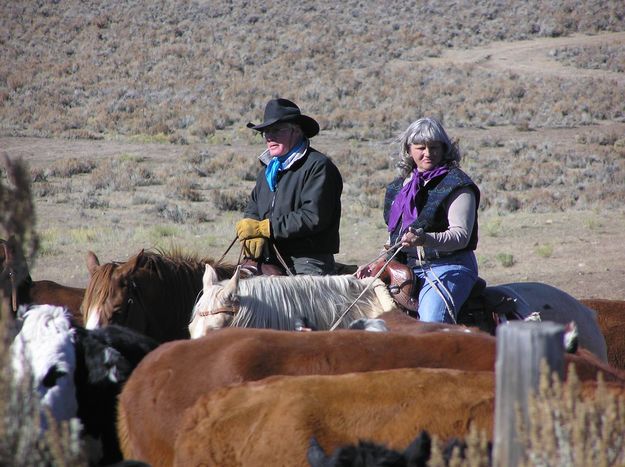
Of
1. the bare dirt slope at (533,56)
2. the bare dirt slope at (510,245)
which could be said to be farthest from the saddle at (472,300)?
the bare dirt slope at (533,56)

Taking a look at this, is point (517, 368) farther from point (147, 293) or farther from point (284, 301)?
point (147, 293)

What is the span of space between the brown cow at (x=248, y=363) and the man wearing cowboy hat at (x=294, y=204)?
198 centimetres

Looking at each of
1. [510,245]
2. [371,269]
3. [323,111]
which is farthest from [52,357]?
[323,111]

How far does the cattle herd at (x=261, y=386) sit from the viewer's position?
3432 mm

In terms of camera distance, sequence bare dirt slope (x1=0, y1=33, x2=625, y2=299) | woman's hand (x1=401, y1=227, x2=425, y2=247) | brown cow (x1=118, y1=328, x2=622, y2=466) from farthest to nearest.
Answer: bare dirt slope (x1=0, y1=33, x2=625, y2=299)
woman's hand (x1=401, y1=227, x2=425, y2=247)
brown cow (x1=118, y1=328, x2=622, y2=466)

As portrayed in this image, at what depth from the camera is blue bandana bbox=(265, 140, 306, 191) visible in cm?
641

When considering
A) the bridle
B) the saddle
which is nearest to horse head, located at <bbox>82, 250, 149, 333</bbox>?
the bridle

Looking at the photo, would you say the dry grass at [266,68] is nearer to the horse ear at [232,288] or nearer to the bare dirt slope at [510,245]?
the bare dirt slope at [510,245]

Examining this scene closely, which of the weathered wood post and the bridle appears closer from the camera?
the weathered wood post

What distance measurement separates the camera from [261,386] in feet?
12.1

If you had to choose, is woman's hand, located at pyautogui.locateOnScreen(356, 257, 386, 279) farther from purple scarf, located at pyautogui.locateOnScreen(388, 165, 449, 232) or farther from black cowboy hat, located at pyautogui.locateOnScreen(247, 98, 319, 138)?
black cowboy hat, located at pyautogui.locateOnScreen(247, 98, 319, 138)

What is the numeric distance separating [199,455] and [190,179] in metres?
21.6

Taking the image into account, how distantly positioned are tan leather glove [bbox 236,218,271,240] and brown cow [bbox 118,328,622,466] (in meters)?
1.98

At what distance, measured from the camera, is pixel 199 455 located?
3.53 meters
